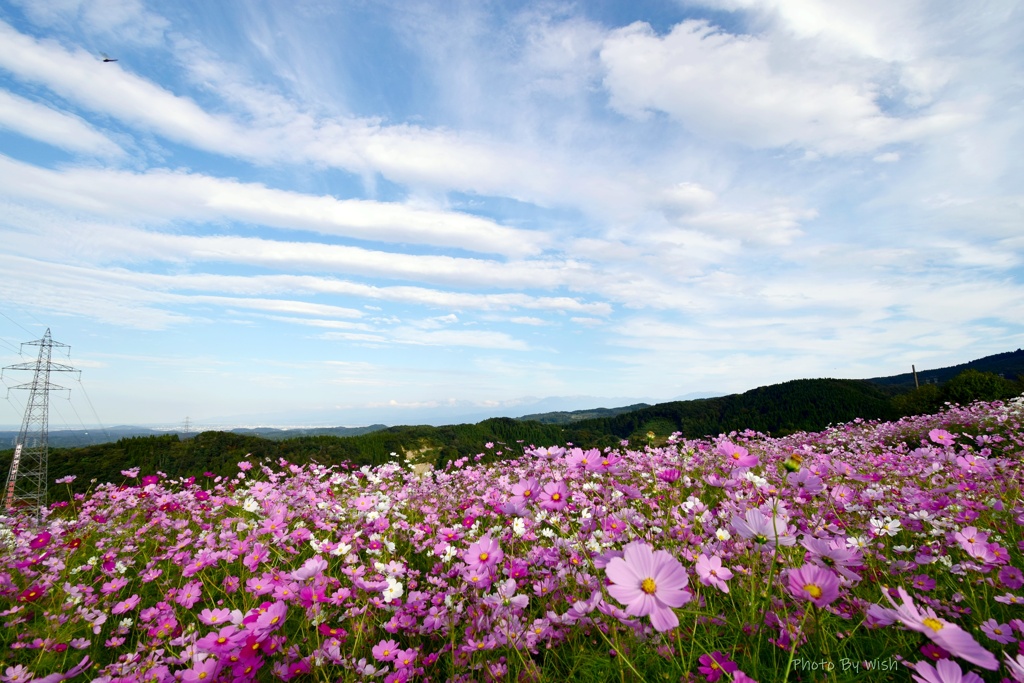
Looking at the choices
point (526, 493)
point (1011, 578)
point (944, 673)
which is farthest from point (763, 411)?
point (944, 673)

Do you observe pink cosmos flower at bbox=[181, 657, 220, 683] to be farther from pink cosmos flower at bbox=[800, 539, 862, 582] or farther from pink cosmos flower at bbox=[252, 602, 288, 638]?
pink cosmos flower at bbox=[800, 539, 862, 582]

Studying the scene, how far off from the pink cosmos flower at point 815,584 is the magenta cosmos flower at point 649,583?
12.3 inches

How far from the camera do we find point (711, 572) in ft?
5.57

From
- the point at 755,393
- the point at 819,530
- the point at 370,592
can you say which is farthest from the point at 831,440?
the point at 755,393

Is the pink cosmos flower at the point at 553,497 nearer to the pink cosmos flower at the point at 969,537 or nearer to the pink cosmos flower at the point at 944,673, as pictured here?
the pink cosmos flower at the point at 944,673

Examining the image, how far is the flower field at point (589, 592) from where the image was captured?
5.36 ft

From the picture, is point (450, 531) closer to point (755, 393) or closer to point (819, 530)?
point (819, 530)

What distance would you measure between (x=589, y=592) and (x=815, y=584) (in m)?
1.42

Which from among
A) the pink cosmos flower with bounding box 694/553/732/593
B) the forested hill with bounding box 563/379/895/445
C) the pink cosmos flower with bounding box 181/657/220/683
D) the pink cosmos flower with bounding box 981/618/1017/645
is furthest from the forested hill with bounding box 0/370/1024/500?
the pink cosmos flower with bounding box 181/657/220/683

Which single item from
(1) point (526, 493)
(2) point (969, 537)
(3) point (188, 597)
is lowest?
(3) point (188, 597)

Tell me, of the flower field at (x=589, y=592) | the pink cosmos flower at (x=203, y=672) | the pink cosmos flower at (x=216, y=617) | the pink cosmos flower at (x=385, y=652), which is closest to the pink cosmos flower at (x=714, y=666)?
the flower field at (x=589, y=592)

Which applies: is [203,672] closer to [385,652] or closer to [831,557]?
[385,652]

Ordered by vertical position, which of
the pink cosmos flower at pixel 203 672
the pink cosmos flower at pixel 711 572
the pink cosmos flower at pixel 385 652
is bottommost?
the pink cosmos flower at pixel 385 652

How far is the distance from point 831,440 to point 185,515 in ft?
39.1
